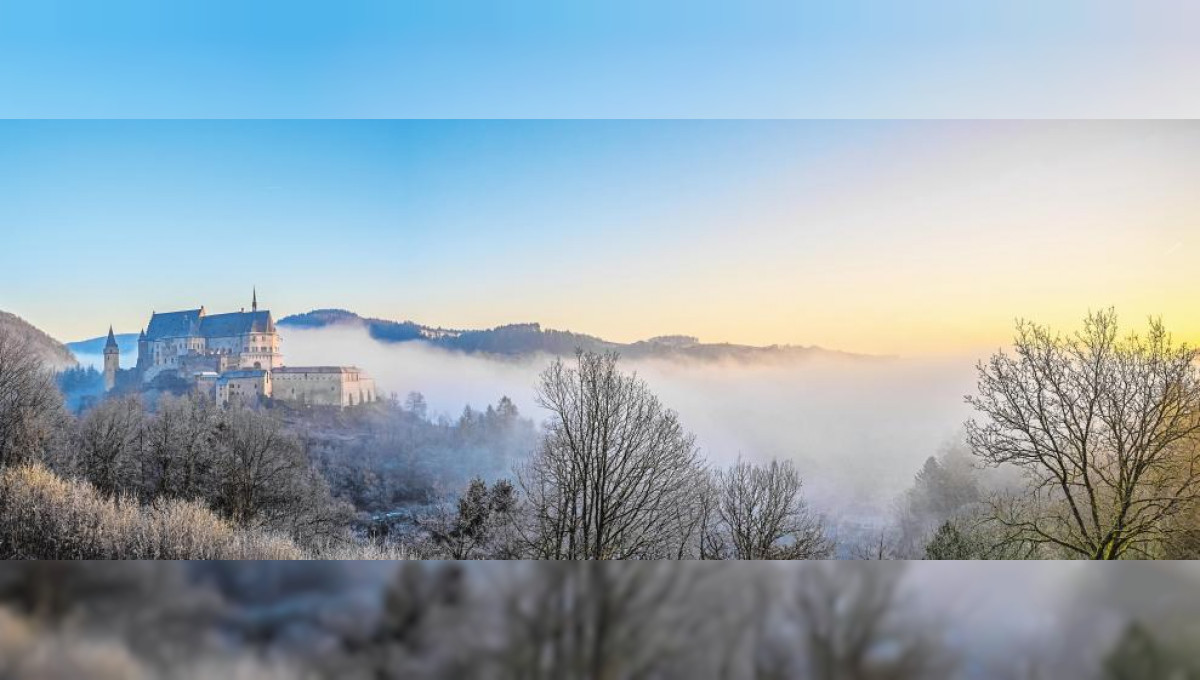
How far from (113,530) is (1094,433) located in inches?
234

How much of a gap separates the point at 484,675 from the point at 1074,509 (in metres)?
3.56

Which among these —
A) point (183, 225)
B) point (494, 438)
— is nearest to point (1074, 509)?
point (494, 438)

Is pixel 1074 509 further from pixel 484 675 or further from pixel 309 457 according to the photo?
pixel 309 457

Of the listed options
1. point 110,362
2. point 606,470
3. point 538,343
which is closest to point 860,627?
point 606,470

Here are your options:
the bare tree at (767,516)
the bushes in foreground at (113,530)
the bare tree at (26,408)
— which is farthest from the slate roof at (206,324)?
the bare tree at (767,516)

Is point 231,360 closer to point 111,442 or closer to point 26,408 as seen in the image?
point 111,442

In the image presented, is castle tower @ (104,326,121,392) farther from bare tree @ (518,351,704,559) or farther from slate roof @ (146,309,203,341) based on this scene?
bare tree @ (518,351,704,559)

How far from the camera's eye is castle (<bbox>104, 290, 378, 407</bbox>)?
5207mm

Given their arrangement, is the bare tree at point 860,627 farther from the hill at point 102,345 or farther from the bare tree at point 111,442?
the hill at point 102,345

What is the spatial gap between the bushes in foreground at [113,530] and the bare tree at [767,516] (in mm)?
2073

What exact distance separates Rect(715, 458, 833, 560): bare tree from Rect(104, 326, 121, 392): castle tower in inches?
153

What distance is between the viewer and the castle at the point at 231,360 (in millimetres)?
5207

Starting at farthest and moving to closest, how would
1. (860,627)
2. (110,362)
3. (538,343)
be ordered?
(110,362) → (538,343) → (860,627)

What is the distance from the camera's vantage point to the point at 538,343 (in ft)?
16.6
